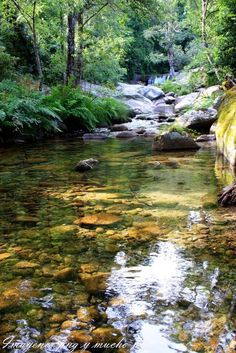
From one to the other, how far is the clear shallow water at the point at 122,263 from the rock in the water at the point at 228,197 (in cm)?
16

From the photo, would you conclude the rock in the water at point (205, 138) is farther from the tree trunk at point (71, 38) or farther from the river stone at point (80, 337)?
the river stone at point (80, 337)

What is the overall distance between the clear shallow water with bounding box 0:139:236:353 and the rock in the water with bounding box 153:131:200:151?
2.98 meters

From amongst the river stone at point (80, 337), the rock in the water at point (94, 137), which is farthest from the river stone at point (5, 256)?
the rock in the water at point (94, 137)

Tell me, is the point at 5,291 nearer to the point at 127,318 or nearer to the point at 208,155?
the point at 127,318

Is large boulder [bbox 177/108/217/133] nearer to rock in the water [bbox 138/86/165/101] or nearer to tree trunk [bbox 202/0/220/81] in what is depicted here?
tree trunk [bbox 202/0/220/81]

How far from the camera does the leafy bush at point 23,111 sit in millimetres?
9148

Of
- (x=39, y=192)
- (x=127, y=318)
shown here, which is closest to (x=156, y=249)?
(x=127, y=318)

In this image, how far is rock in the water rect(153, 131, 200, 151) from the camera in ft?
27.6

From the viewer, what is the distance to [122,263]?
276 centimetres

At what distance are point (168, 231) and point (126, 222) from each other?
1.48ft

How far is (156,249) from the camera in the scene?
3000 millimetres

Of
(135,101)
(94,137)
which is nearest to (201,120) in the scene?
(94,137)

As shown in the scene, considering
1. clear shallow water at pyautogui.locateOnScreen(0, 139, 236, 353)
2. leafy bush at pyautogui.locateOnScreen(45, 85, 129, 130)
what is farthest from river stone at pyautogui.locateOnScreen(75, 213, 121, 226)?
leafy bush at pyautogui.locateOnScreen(45, 85, 129, 130)

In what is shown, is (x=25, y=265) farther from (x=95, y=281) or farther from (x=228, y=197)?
(x=228, y=197)
